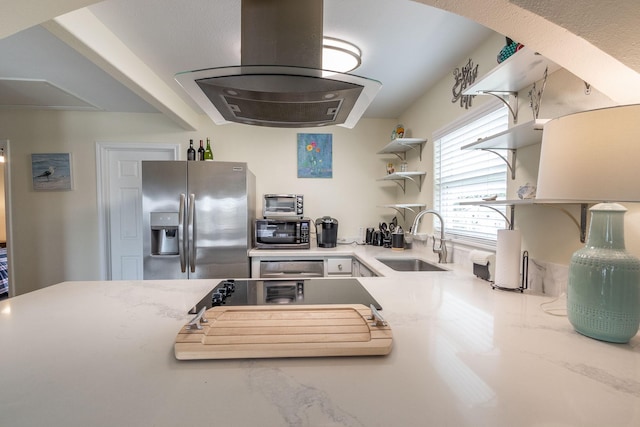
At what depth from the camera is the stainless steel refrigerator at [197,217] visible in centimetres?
240

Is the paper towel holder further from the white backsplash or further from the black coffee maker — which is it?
the black coffee maker

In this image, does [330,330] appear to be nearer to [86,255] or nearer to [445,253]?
[445,253]

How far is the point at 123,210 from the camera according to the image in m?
3.15

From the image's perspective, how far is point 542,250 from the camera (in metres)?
1.33

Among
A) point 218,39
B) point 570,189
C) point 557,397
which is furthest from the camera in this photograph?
point 218,39

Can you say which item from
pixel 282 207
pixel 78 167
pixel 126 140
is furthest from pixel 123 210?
pixel 282 207

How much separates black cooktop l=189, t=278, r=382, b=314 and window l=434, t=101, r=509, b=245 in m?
0.87

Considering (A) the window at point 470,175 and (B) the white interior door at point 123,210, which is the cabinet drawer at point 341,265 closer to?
(A) the window at point 470,175

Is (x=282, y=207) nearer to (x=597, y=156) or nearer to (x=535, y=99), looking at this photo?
(x=535, y=99)

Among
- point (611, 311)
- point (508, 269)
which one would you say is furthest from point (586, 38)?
point (508, 269)

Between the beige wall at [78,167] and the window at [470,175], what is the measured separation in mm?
1347

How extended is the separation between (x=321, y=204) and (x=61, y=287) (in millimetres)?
2405

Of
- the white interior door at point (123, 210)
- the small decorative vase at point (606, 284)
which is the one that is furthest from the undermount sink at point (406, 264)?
the white interior door at point (123, 210)

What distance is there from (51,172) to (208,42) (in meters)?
2.64
